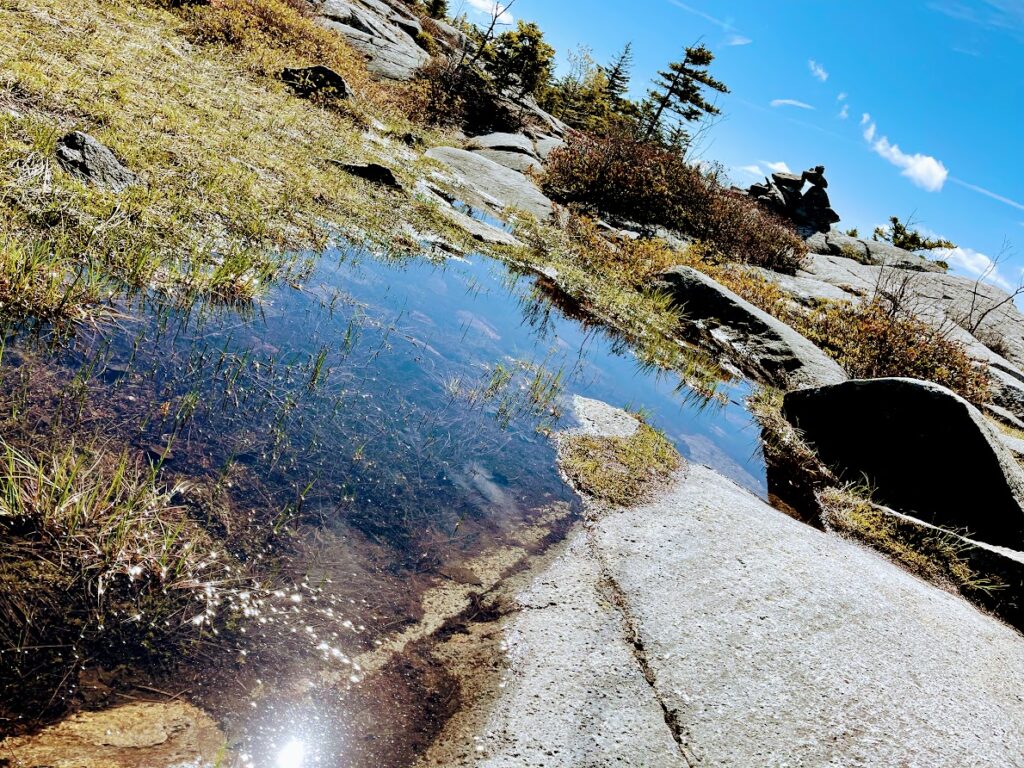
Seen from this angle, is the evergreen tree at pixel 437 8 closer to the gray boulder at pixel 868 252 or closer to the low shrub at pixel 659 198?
the low shrub at pixel 659 198

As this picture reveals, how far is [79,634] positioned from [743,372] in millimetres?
13112

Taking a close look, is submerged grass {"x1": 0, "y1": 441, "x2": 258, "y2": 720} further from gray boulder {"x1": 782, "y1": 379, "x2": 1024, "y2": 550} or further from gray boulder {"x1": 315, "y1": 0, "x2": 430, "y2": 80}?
gray boulder {"x1": 315, "y1": 0, "x2": 430, "y2": 80}

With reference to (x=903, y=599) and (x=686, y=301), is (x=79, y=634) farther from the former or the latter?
(x=686, y=301)

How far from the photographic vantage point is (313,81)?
17.0 m

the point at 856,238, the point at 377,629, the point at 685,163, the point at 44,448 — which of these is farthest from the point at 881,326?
the point at 856,238

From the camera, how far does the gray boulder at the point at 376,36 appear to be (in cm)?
2628

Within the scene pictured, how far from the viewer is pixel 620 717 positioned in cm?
314

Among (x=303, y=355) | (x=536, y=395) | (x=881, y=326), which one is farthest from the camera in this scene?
(x=881, y=326)

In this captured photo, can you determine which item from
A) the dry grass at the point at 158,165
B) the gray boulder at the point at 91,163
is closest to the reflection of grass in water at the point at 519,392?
the dry grass at the point at 158,165

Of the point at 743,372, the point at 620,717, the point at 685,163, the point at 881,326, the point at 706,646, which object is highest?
the point at 685,163

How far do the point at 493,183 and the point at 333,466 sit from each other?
710 inches

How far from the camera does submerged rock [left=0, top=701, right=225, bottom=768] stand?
78.5 inches

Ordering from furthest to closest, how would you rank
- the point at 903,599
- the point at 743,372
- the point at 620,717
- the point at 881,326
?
the point at 881,326, the point at 743,372, the point at 903,599, the point at 620,717

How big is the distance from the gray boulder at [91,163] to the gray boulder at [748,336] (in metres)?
12.3
